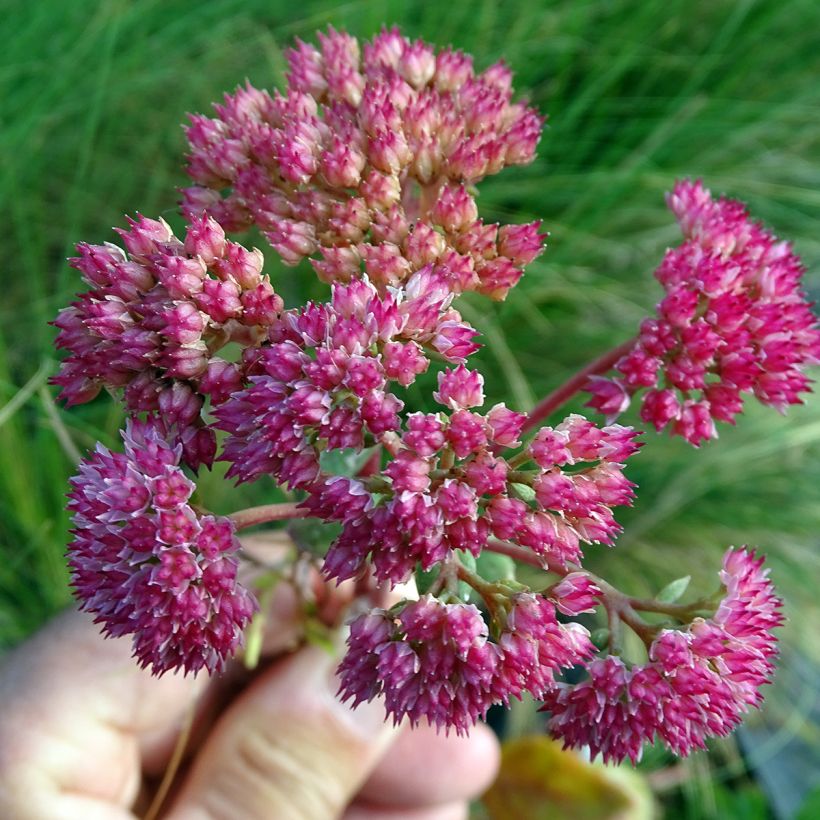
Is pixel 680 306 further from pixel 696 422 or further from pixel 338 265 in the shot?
pixel 338 265

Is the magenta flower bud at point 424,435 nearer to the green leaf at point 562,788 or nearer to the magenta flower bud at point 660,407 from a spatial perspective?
the magenta flower bud at point 660,407

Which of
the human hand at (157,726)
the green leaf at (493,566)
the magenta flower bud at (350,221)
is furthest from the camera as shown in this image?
the human hand at (157,726)

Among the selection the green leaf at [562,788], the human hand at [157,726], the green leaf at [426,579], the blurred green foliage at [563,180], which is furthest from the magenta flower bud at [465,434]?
the green leaf at [562,788]

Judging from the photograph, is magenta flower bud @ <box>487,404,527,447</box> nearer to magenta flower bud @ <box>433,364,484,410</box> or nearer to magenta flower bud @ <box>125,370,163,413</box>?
magenta flower bud @ <box>433,364,484,410</box>

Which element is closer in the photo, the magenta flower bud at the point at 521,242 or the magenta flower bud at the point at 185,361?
the magenta flower bud at the point at 185,361

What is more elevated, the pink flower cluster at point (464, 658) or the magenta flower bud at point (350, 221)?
the magenta flower bud at point (350, 221)

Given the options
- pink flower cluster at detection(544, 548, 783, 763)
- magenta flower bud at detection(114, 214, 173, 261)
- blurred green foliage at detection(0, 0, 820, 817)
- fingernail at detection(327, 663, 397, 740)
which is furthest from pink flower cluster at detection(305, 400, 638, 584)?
blurred green foliage at detection(0, 0, 820, 817)
